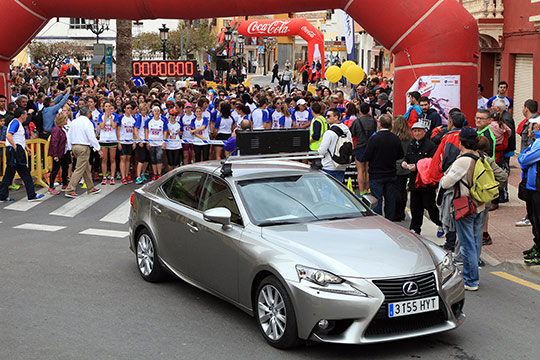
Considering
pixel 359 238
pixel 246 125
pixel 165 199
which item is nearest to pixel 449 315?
pixel 359 238

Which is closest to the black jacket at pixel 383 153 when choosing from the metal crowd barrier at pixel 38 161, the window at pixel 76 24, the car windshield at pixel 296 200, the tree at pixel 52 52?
the car windshield at pixel 296 200

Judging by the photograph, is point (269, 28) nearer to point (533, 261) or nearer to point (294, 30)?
point (294, 30)

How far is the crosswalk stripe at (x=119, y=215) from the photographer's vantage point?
1366cm

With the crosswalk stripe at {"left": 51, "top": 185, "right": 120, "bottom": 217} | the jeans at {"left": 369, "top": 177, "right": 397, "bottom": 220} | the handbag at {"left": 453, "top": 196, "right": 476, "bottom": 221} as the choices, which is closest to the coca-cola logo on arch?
the crosswalk stripe at {"left": 51, "top": 185, "right": 120, "bottom": 217}

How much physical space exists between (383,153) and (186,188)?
3.93 meters

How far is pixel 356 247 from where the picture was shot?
669 centimetres

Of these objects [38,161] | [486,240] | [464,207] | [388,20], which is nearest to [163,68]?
[38,161]

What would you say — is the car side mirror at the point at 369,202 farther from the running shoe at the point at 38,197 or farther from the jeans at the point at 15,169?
the running shoe at the point at 38,197

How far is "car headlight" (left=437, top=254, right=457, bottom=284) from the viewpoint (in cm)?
669

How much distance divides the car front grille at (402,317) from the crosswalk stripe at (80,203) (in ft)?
29.9

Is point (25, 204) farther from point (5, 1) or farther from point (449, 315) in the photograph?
point (449, 315)

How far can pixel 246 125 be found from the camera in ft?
48.4

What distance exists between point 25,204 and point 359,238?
32.5ft

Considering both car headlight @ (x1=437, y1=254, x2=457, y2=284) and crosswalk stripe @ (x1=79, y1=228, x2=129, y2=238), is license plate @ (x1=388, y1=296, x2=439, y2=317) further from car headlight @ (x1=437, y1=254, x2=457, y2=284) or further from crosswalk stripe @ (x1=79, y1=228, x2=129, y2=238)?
crosswalk stripe @ (x1=79, y1=228, x2=129, y2=238)
